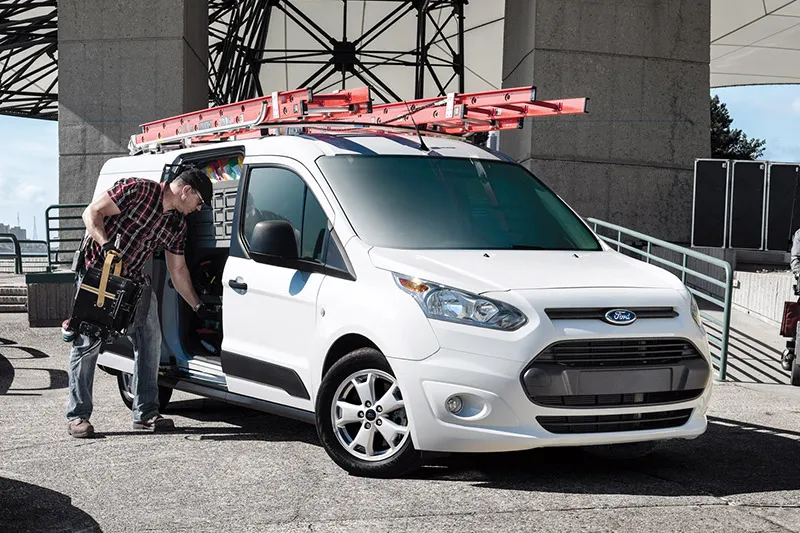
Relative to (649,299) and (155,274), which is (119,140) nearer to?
(155,274)

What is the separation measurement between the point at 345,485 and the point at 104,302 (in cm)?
227

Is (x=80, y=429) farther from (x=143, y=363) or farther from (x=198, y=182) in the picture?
A: (x=198, y=182)

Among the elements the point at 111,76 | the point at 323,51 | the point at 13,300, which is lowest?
the point at 13,300

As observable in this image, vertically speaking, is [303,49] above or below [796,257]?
above

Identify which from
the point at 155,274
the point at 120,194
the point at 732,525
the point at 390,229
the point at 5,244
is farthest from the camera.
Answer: the point at 5,244

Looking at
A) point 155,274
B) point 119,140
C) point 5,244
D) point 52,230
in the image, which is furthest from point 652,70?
point 5,244

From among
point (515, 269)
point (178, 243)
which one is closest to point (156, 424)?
point (178, 243)

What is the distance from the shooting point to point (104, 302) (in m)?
6.88

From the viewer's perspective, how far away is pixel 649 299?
5590mm

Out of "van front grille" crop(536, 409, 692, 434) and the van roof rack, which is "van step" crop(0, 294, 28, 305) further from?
"van front grille" crop(536, 409, 692, 434)

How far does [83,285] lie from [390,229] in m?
2.13

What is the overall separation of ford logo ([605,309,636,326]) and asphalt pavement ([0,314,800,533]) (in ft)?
2.73

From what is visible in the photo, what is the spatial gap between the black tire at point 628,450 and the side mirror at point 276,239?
6.98 feet

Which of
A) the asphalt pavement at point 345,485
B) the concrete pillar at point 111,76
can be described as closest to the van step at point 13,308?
the concrete pillar at point 111,76
